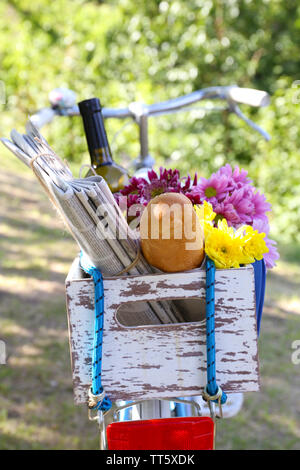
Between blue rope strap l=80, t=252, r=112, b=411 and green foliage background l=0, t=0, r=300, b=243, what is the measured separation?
3.39 m

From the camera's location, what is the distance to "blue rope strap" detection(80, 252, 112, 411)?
2.58 ft

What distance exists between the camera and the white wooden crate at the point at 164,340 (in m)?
0.80

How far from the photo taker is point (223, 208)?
3.03 ft

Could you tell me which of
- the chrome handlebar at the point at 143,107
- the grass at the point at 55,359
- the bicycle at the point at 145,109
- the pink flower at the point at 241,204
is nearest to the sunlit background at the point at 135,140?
the grass at the point at 55,359

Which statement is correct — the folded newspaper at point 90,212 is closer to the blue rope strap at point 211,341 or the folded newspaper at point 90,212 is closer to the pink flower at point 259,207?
the blue rope strap at point 211,341

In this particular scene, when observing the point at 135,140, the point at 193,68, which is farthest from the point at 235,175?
the point at 135,140

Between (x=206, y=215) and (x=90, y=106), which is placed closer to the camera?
(x=206, y=215)

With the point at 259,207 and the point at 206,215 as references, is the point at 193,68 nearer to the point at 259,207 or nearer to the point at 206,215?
the point at 259,207

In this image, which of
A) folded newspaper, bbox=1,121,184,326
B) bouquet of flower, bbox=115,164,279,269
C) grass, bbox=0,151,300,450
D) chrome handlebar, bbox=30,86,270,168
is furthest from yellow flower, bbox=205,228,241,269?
grass, bbox=0,151,300,450

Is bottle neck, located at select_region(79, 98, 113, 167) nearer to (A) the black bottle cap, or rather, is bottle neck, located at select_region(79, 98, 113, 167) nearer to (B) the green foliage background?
(A) the black bottle cap

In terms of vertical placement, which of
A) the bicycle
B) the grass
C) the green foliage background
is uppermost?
the green foliage background

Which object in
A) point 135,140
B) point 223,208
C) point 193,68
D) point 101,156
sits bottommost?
point 223,208

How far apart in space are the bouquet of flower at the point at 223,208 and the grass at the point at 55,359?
859 millimetres

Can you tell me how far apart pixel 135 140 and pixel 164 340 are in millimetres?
3989
